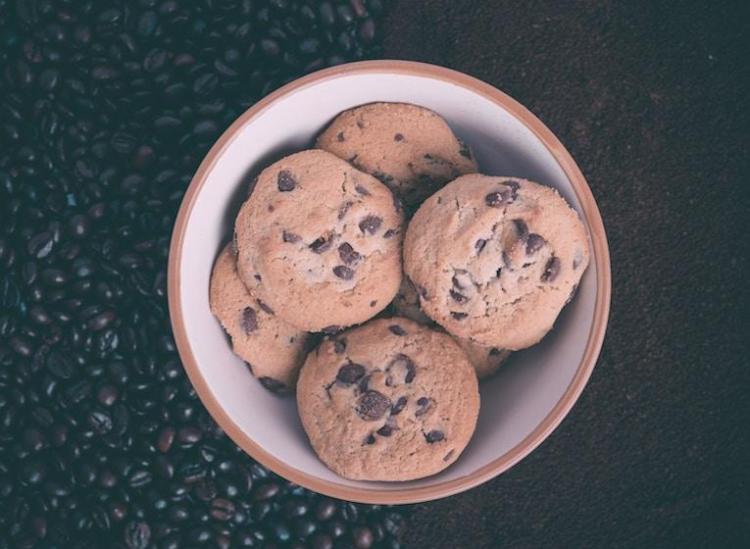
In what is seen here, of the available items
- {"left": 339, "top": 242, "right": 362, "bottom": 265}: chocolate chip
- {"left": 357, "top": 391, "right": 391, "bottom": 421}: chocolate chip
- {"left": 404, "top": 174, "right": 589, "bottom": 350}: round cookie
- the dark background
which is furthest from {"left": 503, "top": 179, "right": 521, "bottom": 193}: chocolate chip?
the dark background

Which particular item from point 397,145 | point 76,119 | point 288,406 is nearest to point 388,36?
point 397,145

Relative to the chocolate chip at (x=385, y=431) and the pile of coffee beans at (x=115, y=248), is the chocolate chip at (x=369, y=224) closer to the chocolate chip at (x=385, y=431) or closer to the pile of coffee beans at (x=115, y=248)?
the chocolate chip at (x=385, y=431)

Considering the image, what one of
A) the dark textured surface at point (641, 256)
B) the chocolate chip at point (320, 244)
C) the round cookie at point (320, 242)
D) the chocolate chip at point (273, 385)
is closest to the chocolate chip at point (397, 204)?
the round cookie at point (320, 242)

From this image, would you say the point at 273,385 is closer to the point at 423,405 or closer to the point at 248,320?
the point at 248,320

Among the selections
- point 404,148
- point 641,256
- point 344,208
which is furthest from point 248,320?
point 641,256

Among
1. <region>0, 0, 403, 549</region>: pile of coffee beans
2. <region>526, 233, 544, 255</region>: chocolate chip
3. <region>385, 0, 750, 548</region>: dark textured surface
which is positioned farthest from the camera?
<region>385, 0, 750, 548</region>: dark textured surface

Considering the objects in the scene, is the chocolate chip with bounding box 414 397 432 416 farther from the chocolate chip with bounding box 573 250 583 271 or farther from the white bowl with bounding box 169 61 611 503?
the chocolate chip with bounding box 573 250 583 271

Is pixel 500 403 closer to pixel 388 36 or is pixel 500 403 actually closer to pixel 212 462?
pixel 212 462
